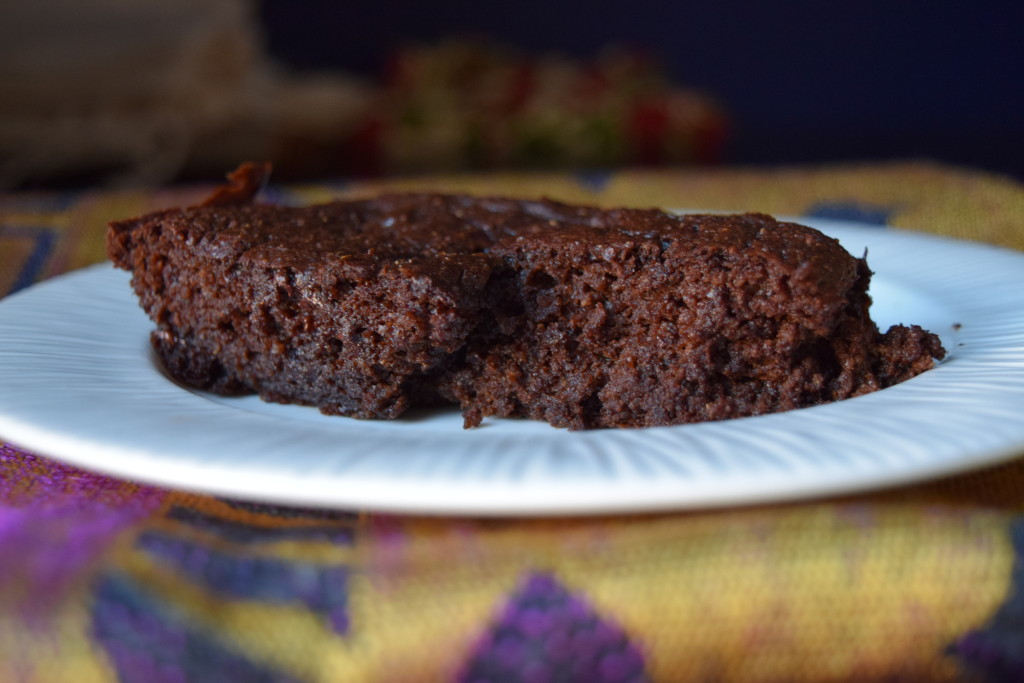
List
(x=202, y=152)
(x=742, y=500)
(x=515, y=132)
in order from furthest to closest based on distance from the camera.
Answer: (x=202, y=152) < (x=515, y=132) < (x=742, y=500)

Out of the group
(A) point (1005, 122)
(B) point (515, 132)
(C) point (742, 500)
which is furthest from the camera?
(A) point (1005, 122)

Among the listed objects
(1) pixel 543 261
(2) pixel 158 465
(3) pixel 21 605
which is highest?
(1) pixel 543 261

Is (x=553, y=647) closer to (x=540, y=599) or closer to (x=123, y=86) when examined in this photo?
(x=540, y=599)

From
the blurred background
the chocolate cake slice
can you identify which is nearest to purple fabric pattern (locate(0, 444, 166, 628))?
the chocolate cake slice

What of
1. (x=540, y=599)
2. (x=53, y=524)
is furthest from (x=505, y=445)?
(x=53, y=524)

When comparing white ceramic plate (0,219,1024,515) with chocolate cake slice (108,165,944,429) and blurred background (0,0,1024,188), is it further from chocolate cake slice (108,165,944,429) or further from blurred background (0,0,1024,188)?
blurred background (0,0,1024,188)

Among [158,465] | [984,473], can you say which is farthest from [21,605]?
[984,473]

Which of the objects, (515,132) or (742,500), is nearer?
(742,500)

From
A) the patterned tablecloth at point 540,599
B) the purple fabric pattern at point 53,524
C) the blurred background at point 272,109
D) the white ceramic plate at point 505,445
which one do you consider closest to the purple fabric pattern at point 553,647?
the patterned tablecloth at point 540,599

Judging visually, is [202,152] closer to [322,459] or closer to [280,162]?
[280,162]
